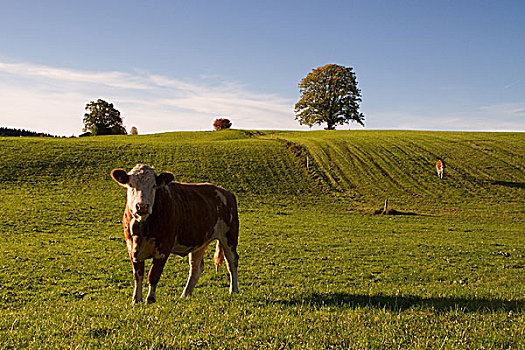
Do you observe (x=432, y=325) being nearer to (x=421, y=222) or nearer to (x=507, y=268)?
(x=507, y=268)

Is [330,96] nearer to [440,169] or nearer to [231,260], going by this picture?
[440,169]

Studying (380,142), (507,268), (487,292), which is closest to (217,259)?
(487,292)

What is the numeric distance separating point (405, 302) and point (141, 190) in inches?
259

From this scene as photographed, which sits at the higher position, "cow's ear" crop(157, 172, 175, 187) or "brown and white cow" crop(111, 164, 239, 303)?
"cow's ear" crop(157, 172, 175, 187)

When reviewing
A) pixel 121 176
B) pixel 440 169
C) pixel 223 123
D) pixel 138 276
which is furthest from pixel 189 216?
pixel 223 123

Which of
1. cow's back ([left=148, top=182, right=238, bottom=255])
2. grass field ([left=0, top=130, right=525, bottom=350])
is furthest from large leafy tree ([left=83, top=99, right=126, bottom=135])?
cow's back ([left=148, top=182, right=238, bottom=255])

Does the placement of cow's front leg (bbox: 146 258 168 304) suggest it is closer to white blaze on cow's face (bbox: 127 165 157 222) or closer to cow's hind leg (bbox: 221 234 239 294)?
white blaze on cow's face (bbox: 127 165 157 222)

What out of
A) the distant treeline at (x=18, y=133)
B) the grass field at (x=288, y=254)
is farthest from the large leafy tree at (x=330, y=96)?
the distant treeline at (x=18, y=133)

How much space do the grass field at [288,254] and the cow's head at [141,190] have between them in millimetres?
1957

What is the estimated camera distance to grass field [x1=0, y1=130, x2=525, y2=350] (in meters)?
6.18

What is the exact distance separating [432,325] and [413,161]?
175 ft

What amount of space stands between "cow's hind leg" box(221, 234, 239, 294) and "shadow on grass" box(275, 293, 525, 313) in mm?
1846

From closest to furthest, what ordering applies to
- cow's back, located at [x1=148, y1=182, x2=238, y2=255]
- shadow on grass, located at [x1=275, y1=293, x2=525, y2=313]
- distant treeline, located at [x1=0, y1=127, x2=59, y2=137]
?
shadow on grass, located at [x1=275, y1=293, x2=525, y2=313] → cow's back, located at [x1=148, y1=182, x2=238, y2=255] → distant treeline, located at [x1=0, y1=127, x2=59, y2=137]

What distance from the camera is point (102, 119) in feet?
331
